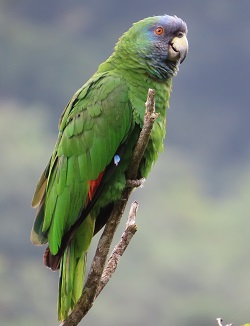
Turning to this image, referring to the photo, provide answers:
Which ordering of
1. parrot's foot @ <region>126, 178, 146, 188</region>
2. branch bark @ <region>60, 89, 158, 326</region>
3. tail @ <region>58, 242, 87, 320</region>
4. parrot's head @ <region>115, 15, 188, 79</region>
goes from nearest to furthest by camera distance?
branch bark @ <region>60, 89, 158, 326</region>
tail @ <region>58, 242, 87, 320</region>
parrot's foot @ <region>126, 178, 146, 188</region>
parrot's head @ <region>115, 15, 188, 79</region>

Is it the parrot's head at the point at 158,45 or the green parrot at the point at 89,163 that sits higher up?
the parrot's head at the point at 158,45

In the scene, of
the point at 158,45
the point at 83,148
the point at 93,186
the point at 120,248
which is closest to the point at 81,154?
the point at 83,148

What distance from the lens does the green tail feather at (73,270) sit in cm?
204

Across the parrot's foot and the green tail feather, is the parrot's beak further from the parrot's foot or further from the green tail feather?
the green tail feather

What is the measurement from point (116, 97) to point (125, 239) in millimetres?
565

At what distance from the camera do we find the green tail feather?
2039 mm

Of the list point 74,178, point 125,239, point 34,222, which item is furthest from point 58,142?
point 125,239

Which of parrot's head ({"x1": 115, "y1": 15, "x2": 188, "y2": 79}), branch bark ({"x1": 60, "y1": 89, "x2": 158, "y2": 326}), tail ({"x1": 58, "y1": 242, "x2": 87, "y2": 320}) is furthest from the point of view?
parrot's head ({"x1": 115, "y1": 15, "x2": 188, "y2": 79})

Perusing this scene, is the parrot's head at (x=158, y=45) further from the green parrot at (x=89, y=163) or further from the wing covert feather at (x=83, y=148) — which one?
the wing covert feather at (x=83, y=148)

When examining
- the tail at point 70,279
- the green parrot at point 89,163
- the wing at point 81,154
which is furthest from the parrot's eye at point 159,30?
the tail at point 70,279

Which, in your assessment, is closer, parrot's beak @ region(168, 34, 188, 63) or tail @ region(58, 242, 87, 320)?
tail @ region(58, 242, 87, 320)

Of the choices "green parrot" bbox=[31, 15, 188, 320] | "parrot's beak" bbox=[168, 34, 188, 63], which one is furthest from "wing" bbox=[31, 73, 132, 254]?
"parrot's beak" bbox=[168, 34, 188, 63]

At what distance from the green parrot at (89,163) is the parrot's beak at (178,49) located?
0.33 ft

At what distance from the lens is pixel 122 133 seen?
213 cm
